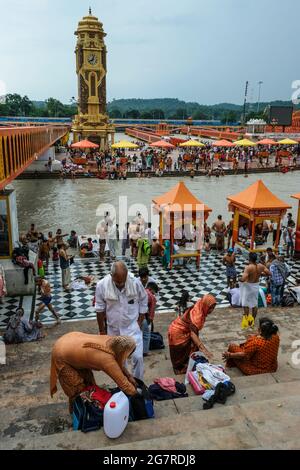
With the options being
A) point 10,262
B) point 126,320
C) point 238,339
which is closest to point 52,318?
point 10,262

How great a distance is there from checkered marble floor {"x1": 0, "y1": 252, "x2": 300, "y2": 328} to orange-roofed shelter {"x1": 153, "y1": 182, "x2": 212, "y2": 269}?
1.52 feet

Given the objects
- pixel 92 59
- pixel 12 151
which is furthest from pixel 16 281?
pixel 92 59

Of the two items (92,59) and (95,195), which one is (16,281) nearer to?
(95,195)

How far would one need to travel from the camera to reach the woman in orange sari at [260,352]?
456 cm

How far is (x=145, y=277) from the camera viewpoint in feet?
18.1

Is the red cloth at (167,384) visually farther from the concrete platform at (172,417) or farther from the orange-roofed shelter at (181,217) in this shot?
the orange-roofed shelter at (181,217)

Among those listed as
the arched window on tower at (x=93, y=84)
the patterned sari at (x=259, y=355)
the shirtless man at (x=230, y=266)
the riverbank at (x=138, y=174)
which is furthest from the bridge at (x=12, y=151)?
the arched window on tower at (x=93, y=84)

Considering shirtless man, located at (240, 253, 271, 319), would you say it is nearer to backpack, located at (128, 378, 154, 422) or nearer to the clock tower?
backpack, located at (128, 378, 154, 422)

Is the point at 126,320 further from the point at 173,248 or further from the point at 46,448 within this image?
the point at 173,248

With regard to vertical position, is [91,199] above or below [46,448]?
below

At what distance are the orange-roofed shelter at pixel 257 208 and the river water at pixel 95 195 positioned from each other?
4.64 meters

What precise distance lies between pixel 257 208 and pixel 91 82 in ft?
112

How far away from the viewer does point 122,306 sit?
13.5 ft
